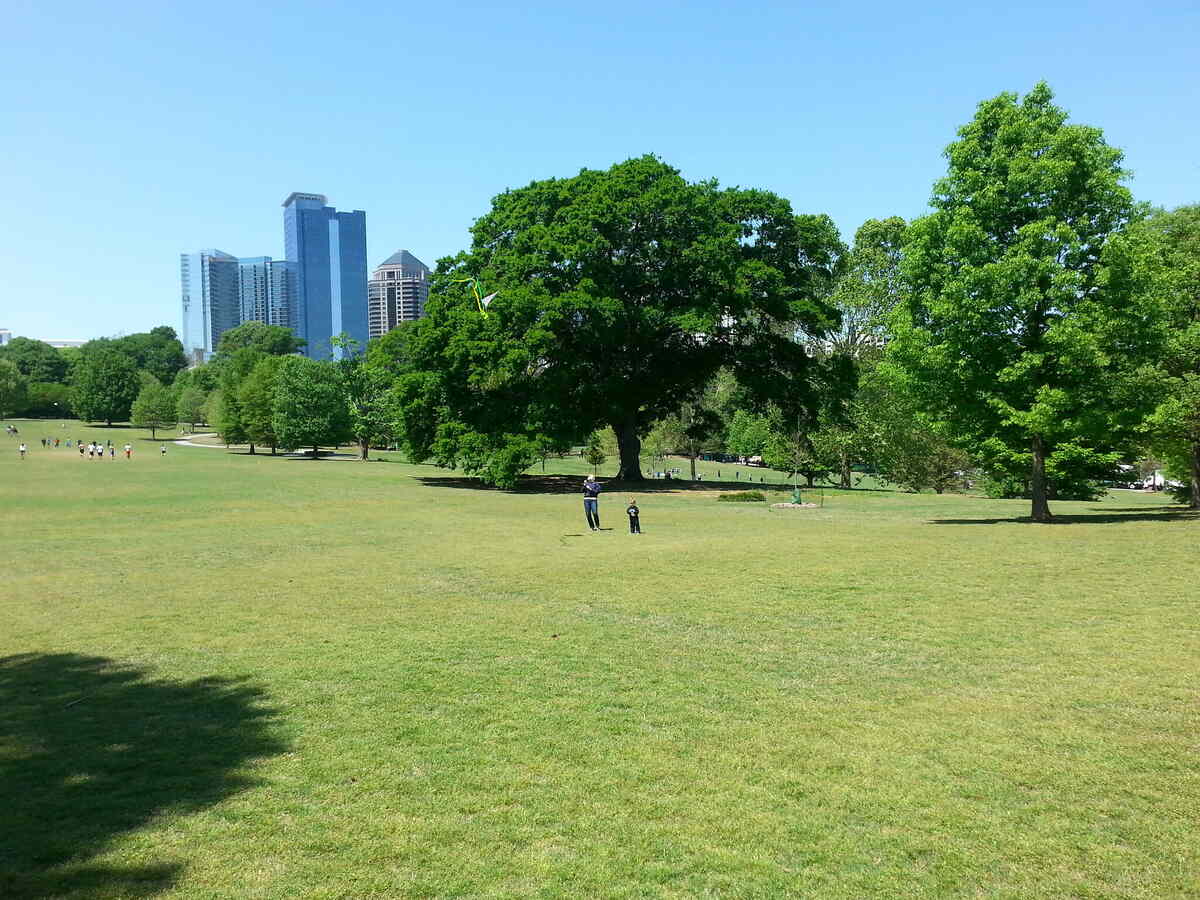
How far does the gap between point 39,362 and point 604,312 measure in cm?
17493

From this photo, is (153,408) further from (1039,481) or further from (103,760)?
(103,760)

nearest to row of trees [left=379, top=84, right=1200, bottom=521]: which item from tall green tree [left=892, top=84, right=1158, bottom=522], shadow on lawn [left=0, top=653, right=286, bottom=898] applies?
tall green tree [left=892, top=84, right=1158, bottom=522]

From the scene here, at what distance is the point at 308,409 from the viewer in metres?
81.2

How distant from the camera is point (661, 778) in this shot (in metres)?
6.95

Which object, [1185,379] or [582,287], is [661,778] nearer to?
[1185,379]

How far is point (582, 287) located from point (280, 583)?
29056 mm

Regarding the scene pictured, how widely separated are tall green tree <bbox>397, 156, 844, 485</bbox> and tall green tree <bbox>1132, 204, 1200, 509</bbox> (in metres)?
16.6

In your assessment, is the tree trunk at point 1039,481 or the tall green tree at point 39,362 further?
the tall green tree at point 39,362

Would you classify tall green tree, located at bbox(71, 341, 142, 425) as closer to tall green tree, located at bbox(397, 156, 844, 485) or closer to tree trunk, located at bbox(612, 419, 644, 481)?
tall green tree, located at bbox(397, 156, 844, 485)

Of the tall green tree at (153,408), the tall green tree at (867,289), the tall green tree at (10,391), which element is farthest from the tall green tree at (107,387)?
the tall green tree at (867,289)

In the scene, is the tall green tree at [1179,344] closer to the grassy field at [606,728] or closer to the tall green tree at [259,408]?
the grassy field at [606,728]

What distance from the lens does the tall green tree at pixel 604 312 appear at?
143ft

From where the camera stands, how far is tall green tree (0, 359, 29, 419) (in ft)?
445

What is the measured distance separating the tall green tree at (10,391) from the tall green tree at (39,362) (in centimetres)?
2777
